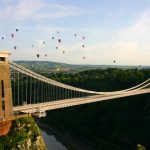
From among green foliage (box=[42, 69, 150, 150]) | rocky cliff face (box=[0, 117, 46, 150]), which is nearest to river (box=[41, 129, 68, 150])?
green foliage (box=[42, 69, 150, 150])

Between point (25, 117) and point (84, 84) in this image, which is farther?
point (84, 84)

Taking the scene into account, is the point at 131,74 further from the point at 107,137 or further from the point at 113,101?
the point at 107,137

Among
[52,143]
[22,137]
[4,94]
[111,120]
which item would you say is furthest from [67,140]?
[4,94]

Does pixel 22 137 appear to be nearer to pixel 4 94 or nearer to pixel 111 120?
pixel 4 94

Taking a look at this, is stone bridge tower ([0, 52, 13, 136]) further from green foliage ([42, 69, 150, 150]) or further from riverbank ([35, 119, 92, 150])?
riverbank ([35, 119, 92, 150])

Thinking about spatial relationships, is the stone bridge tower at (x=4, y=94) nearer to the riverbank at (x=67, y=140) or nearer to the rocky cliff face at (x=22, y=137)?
the rocky cliff face at (x=22, y=137)

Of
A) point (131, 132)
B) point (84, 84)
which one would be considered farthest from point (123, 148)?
point (84, 84)
